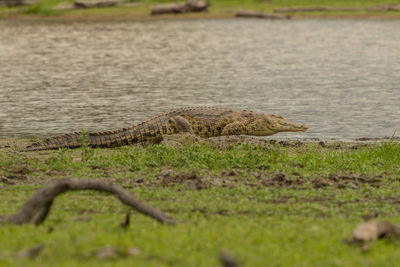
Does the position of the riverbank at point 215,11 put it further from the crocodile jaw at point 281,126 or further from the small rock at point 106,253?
the small rock at point 106,253

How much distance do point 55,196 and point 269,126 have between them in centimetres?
745

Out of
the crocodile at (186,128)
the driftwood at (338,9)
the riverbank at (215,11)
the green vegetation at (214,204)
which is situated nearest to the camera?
the green vegetation at (214,204)

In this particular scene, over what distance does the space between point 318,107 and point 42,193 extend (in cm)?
1160

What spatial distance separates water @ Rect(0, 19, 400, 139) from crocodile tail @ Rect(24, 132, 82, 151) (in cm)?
226

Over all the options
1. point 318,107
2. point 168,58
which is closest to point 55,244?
point 318,107

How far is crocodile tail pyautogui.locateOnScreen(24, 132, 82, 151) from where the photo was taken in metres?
10.9

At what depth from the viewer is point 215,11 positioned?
4766 cm

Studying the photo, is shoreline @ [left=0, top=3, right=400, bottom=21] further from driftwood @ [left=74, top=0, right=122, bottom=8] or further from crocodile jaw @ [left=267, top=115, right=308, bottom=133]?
crocodile jaw @ [left=267, top=115, right=308, bottom=133]

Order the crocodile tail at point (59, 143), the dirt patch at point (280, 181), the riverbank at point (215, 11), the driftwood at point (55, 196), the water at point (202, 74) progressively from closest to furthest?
the driftwood at point (55, 196)
the dirt patch at point (280, 181)
the crocodile tail at point (59, 143)
the water at point (202, 74)
the riverbank at point (215, 11)

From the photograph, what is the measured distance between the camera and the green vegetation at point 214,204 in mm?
4805

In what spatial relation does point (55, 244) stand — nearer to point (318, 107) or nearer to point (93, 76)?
point (318, 107)

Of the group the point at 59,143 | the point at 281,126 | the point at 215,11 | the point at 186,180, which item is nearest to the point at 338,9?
the point at 215,11

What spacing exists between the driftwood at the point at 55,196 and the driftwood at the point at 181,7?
41.5 metres

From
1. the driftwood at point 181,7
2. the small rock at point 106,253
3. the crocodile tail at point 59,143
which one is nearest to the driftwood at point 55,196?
the small rock at point 106,253
